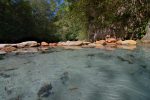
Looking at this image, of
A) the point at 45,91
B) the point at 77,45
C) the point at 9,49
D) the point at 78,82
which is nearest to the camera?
the point at 45,91

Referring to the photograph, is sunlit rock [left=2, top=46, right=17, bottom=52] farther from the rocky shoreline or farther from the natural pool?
the natural pool

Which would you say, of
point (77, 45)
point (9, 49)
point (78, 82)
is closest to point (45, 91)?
point (78, 82)

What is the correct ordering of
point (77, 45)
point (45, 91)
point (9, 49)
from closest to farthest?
1. point (45, 91)
2. point (9, 49)
3. point (77, 45)

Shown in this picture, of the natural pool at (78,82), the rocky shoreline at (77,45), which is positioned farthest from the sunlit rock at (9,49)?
the natural pool at (78,82)

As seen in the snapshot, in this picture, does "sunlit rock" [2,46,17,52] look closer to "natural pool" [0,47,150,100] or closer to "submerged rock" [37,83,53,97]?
"natural pool" [0,47,150,100]

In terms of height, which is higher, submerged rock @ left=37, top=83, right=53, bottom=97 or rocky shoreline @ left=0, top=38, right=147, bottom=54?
rocky shoreline @ left=0, top=38, right=147, bottom=54

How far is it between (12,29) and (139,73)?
1150 cm

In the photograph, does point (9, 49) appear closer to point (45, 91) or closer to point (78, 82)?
point (78, 82)

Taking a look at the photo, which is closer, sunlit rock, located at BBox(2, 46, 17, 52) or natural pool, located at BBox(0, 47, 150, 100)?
natural pool, located at BBox(0, 47, 150, 100)

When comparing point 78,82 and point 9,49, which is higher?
point 9,49

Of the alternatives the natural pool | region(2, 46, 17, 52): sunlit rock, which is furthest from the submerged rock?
region(2, 46, 17, 52): sunlit rock

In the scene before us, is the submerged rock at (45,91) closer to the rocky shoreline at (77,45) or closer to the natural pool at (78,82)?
the natural pool at (78,82)

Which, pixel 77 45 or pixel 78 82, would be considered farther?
pixel 77 45

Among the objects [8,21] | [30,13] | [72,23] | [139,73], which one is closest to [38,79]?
[139,73]
